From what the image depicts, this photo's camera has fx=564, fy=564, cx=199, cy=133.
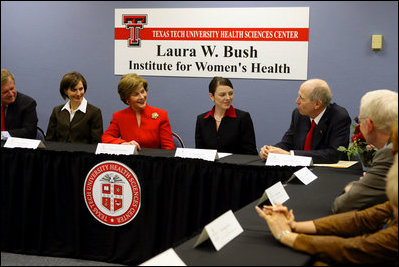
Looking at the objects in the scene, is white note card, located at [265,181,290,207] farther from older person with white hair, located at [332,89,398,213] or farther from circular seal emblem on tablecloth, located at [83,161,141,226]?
circular seal emblem on tablecloth, located at [83,161,141,226]

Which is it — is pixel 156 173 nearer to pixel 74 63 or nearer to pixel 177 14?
pixel 177 14

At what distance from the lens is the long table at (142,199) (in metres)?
3.22

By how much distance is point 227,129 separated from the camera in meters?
4.14

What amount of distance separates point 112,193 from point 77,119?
122 cm

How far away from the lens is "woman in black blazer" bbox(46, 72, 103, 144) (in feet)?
14.6

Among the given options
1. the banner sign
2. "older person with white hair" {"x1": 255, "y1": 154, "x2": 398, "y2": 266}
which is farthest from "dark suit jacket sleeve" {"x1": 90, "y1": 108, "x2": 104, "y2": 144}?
"older person with white hair" {"x1": 255, "y1": 154, "x2": 398, "y2": 266}

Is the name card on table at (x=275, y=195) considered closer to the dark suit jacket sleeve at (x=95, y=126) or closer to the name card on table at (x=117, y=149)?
the name card on table at (x=117, y=149)

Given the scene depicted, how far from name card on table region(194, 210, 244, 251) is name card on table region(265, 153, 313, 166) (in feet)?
4.38

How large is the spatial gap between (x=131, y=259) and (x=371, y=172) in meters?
1.81

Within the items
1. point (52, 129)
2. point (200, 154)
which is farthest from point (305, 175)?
point (52, 129)

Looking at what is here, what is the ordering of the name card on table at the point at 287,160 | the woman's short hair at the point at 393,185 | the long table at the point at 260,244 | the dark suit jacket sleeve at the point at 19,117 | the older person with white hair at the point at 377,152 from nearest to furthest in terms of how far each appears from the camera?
the woman's short hair at the point at 393,185
the long table at the point at 260,244
the older person with white hair at the point at 377,152
the name card on table at the point at 287,160
the dark suit jacket sleeve at the point at 19,117

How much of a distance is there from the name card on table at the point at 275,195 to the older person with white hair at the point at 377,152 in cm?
23

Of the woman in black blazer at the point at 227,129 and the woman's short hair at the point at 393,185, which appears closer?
the woman's short hair at the point at 393,185

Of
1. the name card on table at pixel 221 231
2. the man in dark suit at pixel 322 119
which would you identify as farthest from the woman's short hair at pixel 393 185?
the man in dark suit at pixel 322 119
